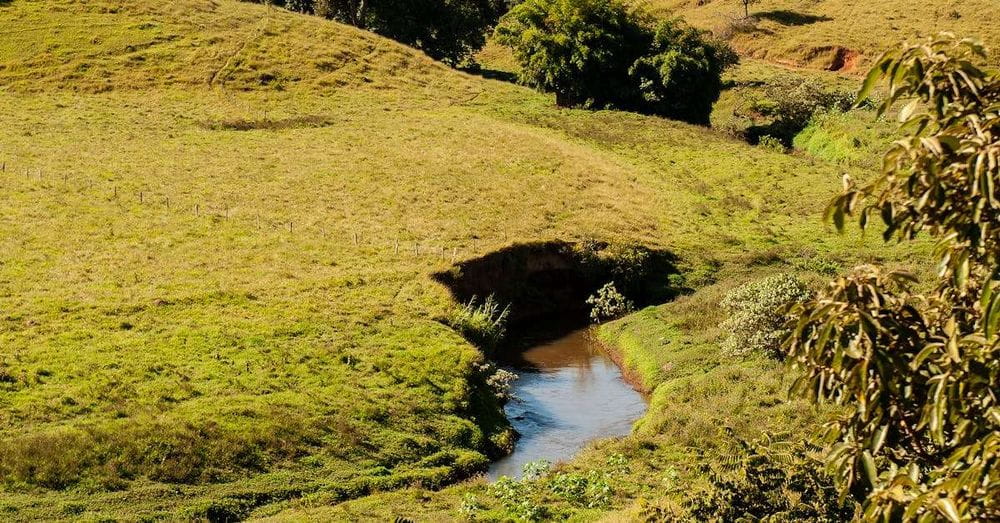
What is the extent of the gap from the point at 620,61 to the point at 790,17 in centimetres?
4510

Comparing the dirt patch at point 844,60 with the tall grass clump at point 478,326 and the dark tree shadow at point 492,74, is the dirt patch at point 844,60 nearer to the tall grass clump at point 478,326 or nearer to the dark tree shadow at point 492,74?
the dark tree shadow at point 492,74

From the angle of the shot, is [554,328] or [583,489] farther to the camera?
[554,328]

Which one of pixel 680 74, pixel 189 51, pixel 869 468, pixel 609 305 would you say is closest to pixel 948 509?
pixel 869 468

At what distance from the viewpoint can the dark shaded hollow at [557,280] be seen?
46.3 m

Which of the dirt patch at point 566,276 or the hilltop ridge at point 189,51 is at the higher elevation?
the hilltop ridge at point 189,51

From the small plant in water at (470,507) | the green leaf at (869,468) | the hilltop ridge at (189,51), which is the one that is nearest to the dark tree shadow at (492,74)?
the hilltop ridge at (189,51)

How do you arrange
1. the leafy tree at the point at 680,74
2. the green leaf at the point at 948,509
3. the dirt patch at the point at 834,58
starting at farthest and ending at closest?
the dirt patch at the point at 834,58
the leafy tree at the point at 680,74
the green leaf at the point at 948,509

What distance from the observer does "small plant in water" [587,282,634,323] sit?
1843 inches

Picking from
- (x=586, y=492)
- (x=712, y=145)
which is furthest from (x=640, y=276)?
(x=712, y=145)

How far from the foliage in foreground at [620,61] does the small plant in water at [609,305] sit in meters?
40.1

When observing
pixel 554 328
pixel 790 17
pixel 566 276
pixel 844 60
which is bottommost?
pixel 554 328

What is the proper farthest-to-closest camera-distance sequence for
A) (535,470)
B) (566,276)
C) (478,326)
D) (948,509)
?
(566,276), (478,326), (535,470), (948,509)

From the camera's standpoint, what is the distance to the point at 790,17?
12112 cm

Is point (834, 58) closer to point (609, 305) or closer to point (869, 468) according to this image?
point (609, 305)
